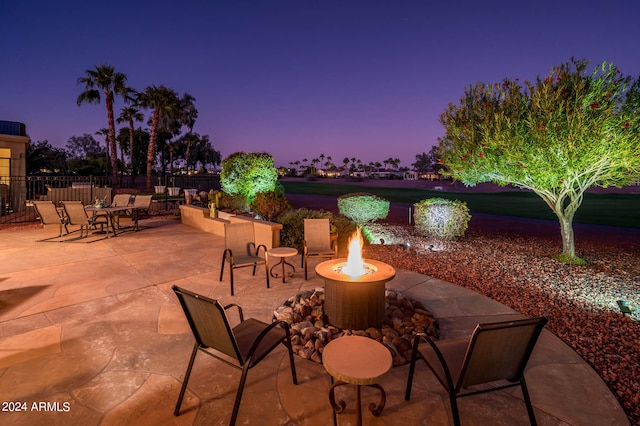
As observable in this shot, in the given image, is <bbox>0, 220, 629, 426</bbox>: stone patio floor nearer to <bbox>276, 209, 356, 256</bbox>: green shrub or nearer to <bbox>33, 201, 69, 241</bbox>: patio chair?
<bbox>276, 209, 356, 256</bbox>: green shrub

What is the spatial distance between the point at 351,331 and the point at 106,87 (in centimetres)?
3173

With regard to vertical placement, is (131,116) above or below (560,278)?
above

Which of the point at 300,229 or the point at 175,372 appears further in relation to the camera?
the point at 300,229

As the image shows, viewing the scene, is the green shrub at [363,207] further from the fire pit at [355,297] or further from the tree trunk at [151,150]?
the tree trunk at [151,150]

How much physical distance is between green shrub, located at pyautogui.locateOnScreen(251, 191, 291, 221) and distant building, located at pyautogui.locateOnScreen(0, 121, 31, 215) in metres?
10.6

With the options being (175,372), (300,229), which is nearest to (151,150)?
(300,229)

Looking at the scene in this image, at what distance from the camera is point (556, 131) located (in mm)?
6832

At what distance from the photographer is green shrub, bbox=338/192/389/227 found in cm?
1104

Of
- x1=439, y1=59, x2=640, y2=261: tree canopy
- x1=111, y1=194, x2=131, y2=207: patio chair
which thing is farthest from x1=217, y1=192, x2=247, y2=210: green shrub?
x1=439, y1=59, x2=640, y2=261: tree canopy

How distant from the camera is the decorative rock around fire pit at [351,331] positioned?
358cm

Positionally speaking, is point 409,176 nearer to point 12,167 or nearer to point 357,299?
point 12,167

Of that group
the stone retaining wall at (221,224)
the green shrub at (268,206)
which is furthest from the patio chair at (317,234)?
the green shrub at (268,206)

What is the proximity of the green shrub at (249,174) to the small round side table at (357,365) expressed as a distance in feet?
31.2

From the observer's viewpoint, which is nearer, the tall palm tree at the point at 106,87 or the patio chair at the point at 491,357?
the patio chair at the point at 491,357
